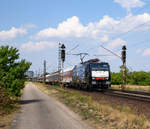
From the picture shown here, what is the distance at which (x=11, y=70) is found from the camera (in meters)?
17.6

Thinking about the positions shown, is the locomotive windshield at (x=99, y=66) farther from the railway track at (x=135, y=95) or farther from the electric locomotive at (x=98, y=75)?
the railway track at (x=135, y=95)

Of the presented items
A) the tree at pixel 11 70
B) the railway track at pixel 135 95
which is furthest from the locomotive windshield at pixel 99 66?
the tree at pixel 11 70

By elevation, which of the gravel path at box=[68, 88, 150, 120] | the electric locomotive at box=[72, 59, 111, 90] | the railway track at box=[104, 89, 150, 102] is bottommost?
the gravel path at box=[68, 88, 150, 120]

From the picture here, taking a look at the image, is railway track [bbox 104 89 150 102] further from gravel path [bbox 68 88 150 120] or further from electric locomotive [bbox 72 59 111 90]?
electric locomotive [bbox 72 59 111 90]

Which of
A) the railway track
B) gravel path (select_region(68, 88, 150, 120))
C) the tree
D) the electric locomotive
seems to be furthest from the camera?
the electric locomotive

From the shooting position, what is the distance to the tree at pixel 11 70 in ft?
56.7

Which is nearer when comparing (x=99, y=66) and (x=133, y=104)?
(x=133, y=104)

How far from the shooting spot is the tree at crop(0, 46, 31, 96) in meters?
17.3

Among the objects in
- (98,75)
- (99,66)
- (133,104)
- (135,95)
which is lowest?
(133,104)

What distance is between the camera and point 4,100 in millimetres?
15039

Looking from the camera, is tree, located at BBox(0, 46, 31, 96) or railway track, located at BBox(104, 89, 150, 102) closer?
tree, located at BBox(0, 46, 31, 96)

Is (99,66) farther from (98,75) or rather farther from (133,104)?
(133,104)

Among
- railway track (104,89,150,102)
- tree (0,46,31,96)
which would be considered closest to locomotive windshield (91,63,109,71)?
railway track (104,89,150,102)

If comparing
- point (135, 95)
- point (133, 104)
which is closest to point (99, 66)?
point (135, 95)
